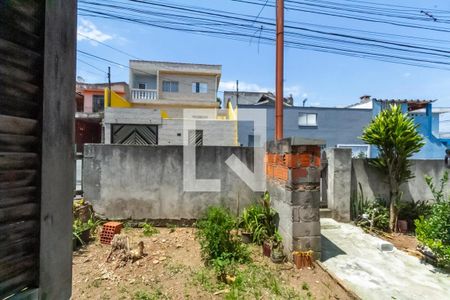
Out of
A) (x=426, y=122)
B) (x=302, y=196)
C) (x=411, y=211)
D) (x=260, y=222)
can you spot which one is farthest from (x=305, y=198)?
(x=426, y=122)

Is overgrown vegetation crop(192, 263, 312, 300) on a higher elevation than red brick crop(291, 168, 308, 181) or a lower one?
lower

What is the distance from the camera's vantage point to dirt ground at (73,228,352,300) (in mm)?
3242

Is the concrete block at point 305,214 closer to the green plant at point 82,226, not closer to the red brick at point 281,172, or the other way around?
the red brick at point 281,172

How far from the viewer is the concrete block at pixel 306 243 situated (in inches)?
156

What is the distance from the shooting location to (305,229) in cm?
397

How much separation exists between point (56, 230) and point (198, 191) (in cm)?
460

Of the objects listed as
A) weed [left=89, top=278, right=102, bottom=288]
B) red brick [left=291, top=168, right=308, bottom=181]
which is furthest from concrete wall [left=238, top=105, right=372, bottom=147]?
weed [left=89, top=278, right=102, bottom=288]

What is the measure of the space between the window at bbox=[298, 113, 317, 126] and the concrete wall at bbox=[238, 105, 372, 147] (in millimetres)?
193

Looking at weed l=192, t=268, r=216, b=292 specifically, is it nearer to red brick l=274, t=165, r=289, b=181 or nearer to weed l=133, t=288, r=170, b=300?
weed l=133, t=288, r=170, b=300

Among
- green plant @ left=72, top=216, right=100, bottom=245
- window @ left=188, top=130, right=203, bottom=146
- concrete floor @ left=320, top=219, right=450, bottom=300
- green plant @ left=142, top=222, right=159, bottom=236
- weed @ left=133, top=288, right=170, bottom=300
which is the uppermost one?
window @ left=188, top=130, right=203, bottom=146

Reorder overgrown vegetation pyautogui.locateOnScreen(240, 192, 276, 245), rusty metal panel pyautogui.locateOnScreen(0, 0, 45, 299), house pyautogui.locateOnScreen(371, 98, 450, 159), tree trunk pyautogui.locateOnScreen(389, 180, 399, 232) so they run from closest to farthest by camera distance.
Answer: rusty metal panel pyautogui.locateOnScreen(0, 0, 45, 299), overgrown vegetation pyautogui.locateOnScreen(240, 192, 276, 245), tree trunk pyautogui.locateOnScreen(389, 180, 399, 232), house pyautogui.locateOnScreen(371, 98, 450, 159)

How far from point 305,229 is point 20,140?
370 cm

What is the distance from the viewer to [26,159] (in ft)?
3.27

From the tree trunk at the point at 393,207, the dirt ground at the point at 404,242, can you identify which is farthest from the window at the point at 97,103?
the dirt ground at the point at 404,242
